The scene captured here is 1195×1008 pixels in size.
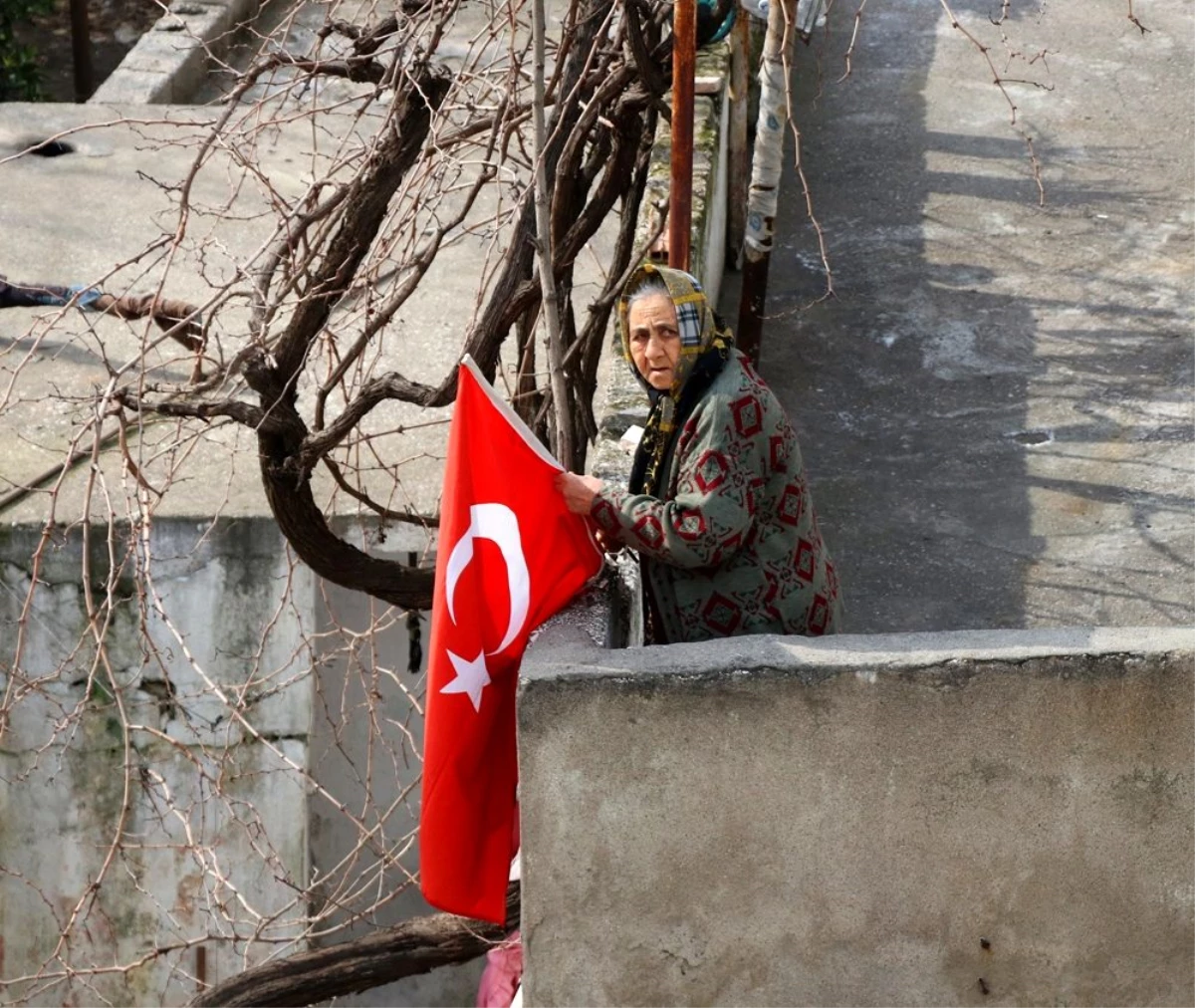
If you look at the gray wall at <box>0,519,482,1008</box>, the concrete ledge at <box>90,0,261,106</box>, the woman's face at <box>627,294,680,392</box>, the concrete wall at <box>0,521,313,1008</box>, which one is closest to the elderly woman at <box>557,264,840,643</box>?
the woman's face at <box>627,294,680,392</box>

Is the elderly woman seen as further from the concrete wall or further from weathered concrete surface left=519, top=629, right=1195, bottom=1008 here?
the concrete wall

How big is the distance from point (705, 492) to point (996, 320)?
447 centimetres

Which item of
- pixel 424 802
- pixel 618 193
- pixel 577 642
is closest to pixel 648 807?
pixel 577 642

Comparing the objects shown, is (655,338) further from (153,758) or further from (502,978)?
(153,758)

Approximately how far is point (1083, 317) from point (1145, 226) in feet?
3.36

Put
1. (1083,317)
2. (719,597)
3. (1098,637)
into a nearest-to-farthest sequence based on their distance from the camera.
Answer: (1098,637), (719,597), (1083,317)

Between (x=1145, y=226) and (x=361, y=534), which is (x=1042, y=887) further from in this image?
(x=1145, y=226)

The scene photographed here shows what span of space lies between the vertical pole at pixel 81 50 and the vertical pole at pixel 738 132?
682 cm

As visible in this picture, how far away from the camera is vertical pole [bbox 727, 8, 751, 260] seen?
788 cm

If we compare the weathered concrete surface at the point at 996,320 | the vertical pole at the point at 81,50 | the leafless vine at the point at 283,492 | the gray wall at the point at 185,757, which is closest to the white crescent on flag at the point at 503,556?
the leafless vine at the point at 283,492

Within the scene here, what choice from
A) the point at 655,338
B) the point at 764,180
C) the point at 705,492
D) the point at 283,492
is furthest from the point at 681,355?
the point at 764,180

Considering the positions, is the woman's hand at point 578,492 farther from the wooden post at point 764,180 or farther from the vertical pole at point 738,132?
the vertical pole at point 738,132

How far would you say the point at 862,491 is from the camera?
23.1 feet

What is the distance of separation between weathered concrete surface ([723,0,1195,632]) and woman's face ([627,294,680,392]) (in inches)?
96.4
